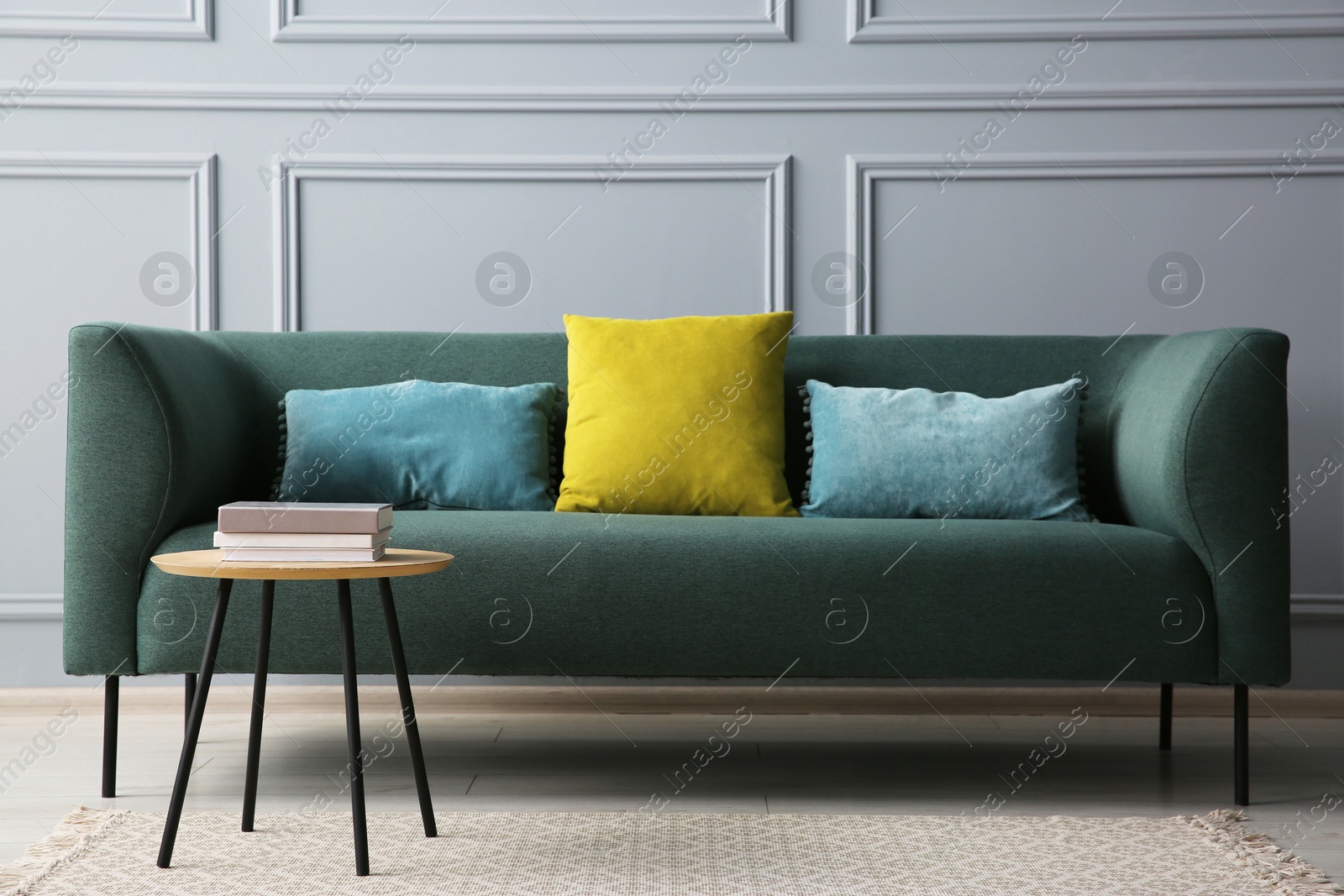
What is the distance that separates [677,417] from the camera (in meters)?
2.14

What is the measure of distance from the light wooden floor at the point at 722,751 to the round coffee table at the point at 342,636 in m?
0.30

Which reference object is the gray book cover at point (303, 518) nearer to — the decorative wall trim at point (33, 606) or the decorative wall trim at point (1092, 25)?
the decorative wall trim at point (33, 606)

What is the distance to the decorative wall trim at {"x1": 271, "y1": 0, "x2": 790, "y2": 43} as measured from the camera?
269cm

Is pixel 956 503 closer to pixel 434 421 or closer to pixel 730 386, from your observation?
pixel 730 386

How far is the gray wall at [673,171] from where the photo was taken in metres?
2.67

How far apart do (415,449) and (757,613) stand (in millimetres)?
789

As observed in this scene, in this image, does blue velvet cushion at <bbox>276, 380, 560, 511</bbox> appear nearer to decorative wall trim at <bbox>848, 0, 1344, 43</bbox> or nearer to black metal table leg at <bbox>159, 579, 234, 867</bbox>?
black metal table leg at <bbox>159, 579, 234, 867</bbox>

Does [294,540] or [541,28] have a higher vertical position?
[541,28]

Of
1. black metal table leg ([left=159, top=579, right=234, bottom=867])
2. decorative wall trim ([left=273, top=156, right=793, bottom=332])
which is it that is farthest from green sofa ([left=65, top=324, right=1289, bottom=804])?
decorative wall trim ([left=273, top=156, right=793, bottom=332])

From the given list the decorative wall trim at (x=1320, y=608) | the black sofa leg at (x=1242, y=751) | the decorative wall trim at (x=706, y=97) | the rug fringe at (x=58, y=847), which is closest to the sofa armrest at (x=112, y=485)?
the rug fringe at (x=58, y=847)

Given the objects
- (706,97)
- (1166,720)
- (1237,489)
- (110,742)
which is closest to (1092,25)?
(706,97)

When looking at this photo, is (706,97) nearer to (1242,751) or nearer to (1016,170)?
(1016,170)

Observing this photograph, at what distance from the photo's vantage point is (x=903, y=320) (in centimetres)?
272

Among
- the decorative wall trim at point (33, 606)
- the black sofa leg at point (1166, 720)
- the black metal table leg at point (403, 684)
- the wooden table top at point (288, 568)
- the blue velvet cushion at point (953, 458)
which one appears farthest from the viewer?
the decorative wall trim at point (33, 606)
